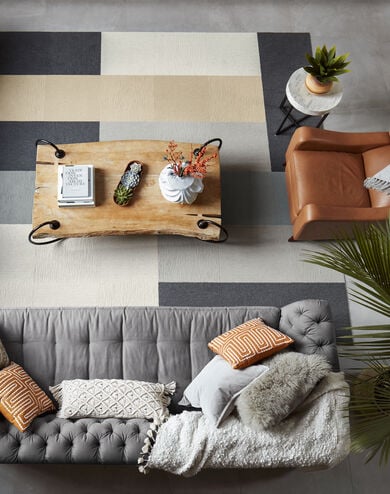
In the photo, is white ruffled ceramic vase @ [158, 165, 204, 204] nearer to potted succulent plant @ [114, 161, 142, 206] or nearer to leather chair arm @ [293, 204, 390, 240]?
potted succulent plant @ [114, 161, 142, 206]

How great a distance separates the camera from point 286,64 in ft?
14.9

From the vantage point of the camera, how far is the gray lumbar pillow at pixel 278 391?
266cm

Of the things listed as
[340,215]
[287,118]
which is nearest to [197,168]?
[340,215]

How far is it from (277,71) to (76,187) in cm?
216

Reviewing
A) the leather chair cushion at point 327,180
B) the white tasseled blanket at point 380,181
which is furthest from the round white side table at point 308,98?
the white tasseled blanket at point 380,181

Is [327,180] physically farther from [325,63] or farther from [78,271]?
[78,271]

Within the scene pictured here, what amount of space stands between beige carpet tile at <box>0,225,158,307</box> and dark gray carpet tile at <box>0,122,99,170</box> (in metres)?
0.55

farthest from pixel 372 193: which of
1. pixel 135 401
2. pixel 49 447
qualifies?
pixel 49 447

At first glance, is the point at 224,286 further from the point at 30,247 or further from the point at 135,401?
the point at 30,247

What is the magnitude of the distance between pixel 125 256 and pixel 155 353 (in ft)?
3.30

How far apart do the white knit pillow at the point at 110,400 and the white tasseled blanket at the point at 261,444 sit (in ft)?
0.73

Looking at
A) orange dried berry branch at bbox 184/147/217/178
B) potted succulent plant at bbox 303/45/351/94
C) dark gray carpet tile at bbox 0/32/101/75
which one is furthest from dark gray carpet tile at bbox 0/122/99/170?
potted succulent plant at bbox 303/45/351/94

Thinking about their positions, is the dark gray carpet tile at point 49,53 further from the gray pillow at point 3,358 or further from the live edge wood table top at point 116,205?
the gray pillow at point 3,358

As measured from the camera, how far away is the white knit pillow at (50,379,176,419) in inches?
115
